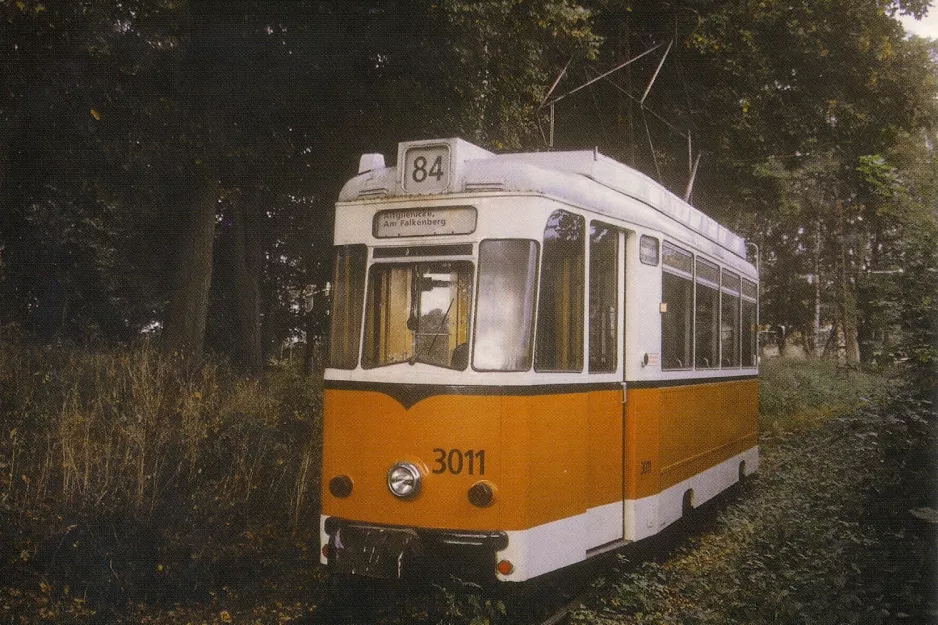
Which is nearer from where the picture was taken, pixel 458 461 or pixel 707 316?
pixel 458 461

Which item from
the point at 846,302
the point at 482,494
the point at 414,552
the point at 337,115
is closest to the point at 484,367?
the point at 482,494

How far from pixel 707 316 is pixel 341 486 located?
4.86m

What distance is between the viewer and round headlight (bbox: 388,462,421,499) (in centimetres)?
605

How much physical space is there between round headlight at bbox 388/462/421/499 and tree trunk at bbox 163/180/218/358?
8065 millimetres

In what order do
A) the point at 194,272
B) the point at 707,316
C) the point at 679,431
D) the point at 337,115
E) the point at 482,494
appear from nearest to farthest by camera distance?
the point at 482,494 < the point at 679,431 < the point at 707,316 < the point at 337,115 < the point at 194,272

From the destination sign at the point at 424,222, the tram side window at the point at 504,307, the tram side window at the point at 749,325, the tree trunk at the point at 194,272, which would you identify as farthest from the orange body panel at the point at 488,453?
the tree trunk at the point at 194,272

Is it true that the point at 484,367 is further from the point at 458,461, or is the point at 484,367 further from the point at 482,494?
the point at 482,494

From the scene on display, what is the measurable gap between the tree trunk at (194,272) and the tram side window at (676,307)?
763cm

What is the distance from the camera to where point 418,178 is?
6473 millimetres

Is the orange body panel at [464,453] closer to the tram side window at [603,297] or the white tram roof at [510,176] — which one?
the tram side window at [603,297]

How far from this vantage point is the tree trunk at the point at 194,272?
13.6m

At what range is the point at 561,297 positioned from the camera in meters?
6.48

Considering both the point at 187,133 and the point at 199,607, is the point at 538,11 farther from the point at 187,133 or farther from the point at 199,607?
the point at 199,607

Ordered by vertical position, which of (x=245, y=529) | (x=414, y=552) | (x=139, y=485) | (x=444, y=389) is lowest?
(x=245, y=529)
